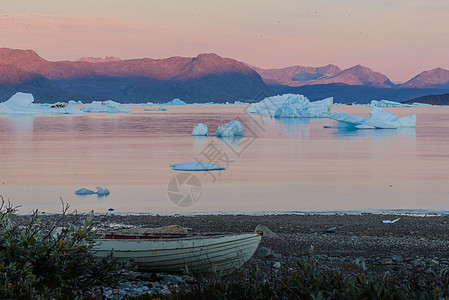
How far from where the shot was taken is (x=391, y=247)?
796cm

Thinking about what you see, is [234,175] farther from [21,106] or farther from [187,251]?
[21,106]

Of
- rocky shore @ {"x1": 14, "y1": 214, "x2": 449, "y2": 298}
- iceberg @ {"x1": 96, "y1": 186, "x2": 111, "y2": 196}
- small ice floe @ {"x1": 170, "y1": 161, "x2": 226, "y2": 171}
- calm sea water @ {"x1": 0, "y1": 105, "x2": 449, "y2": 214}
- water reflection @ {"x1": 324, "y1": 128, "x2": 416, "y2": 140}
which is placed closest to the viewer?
rocky shore @ {"x1": 14, "y1": 214, "x2": 449, "y2": 298}

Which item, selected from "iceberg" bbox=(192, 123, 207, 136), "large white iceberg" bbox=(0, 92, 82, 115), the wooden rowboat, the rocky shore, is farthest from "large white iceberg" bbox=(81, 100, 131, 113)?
the wooden rowboat

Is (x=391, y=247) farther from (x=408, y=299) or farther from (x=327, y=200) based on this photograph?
(x=327, y=200)

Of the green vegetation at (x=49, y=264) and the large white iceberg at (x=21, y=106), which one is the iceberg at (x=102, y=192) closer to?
the green vegetation at (x=49, y=264)

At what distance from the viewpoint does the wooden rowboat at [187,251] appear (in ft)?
19.6

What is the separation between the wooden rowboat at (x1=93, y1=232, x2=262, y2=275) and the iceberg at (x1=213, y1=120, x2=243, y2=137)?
27023mm

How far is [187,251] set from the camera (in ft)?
19.6

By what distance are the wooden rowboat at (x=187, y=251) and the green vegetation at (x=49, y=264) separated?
0.81 metres

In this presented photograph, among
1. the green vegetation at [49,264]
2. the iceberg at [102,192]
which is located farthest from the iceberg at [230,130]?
the green vegetation at [49,264]

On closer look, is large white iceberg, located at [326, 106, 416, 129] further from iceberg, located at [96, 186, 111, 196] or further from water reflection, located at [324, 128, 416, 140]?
iceberg, located at [96, 186, 111, 196]

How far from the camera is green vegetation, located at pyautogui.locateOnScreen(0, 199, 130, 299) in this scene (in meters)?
4.32

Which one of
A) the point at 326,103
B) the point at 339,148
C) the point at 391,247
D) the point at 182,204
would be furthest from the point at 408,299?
the point at 326,103

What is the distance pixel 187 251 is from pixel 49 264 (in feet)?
5.54
